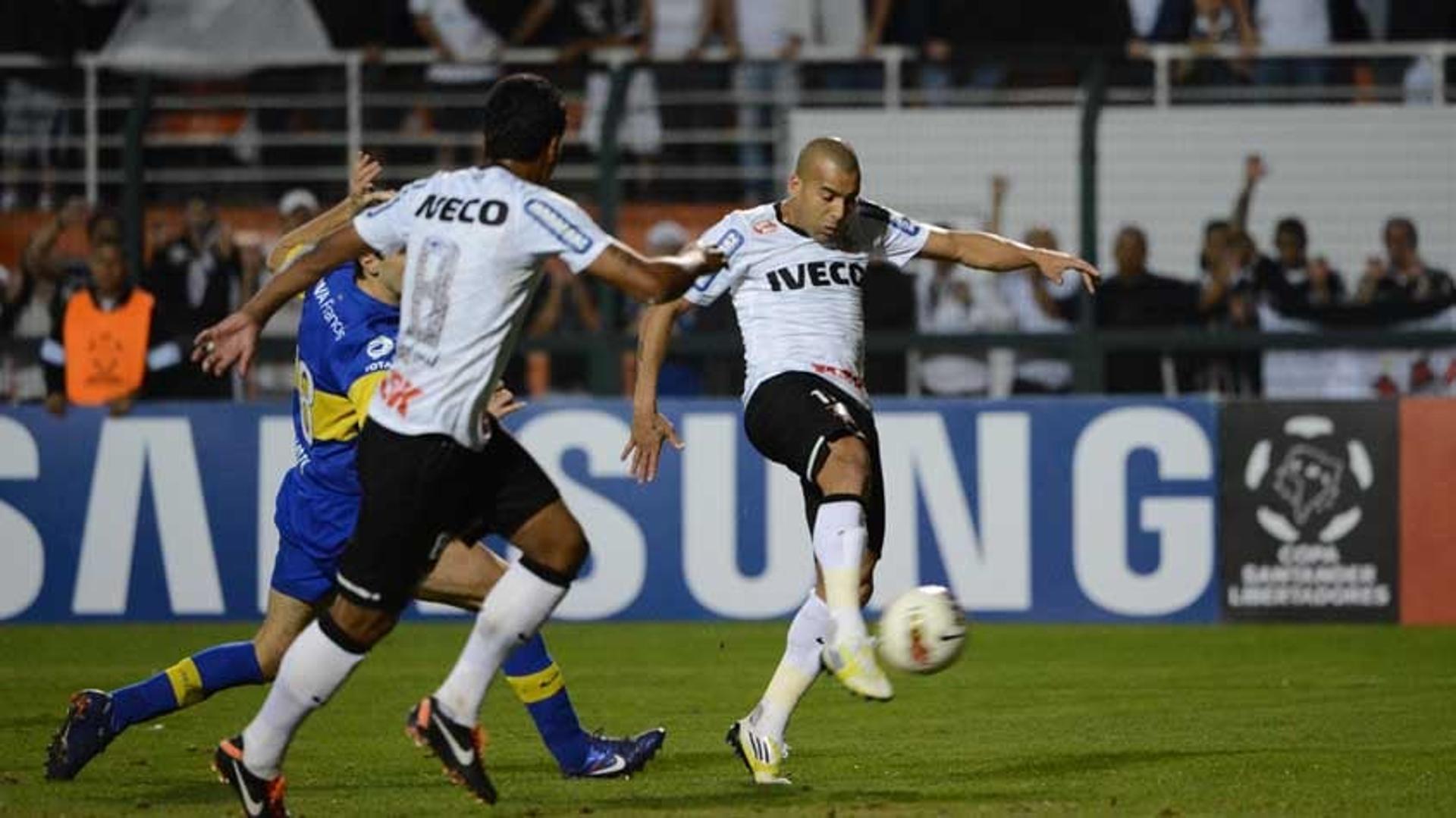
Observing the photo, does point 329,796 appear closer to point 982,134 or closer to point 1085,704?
point 1085,704

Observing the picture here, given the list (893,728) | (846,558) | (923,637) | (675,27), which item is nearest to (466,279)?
(846,558)

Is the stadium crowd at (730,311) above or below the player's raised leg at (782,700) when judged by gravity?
above

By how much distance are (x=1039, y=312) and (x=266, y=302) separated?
9.55 metres

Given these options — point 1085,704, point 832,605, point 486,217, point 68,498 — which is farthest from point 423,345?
point 68,498

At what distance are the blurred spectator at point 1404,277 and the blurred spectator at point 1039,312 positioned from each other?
180 centimetres

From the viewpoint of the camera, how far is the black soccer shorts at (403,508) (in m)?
7.68

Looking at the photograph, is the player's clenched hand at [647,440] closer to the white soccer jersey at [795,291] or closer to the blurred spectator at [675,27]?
the white soccer jersey at [795,291]

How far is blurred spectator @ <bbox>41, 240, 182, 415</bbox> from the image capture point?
15.9 metres

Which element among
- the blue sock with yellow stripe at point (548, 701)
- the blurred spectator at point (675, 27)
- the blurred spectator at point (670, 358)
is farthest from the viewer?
the blurred spectator at point (675, 27)

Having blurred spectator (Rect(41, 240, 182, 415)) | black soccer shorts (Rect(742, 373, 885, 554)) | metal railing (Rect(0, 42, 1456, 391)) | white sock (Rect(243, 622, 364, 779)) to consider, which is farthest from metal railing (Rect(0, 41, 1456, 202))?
white sock (Rect(243, 622, 364, 779))

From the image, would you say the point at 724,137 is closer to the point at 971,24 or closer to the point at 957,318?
the point at 957,318

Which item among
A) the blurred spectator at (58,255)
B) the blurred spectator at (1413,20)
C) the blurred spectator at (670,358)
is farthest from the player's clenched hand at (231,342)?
the blurred spectator at (1413,20)

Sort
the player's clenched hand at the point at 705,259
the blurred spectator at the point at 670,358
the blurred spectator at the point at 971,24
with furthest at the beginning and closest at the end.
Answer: the blurred spectator at the point at 971,24 → the blurred spectator at the point at 670,358 → the player's clenched hand at the point at 705,259

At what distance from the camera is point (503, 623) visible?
7949 millimetres
